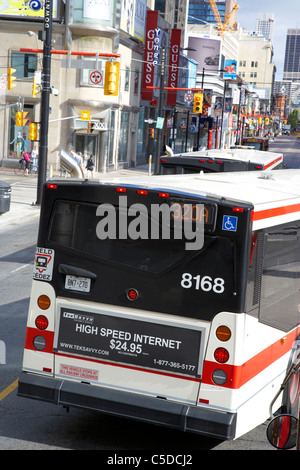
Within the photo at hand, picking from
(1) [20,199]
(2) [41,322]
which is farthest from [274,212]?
(1) [20,199]

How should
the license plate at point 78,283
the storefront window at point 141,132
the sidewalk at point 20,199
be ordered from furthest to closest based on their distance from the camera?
the storefront window at point 141,132 < the sidewalk at point 20,199 < the license plate at point 78,283

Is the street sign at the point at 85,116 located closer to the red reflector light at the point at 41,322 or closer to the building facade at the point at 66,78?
the building facade at the point at 66,78

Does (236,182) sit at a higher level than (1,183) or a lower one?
higher

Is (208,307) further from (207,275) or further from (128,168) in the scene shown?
(128,168)

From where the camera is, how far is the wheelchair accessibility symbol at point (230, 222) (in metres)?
6.30

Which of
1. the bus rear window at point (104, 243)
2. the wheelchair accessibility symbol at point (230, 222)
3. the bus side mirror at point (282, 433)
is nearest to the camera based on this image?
the bus side mirror at point (282, 433)

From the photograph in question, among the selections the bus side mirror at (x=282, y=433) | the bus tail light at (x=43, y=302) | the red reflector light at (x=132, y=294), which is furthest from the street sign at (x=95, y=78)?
the bus side mirror at (x=282, y=433)

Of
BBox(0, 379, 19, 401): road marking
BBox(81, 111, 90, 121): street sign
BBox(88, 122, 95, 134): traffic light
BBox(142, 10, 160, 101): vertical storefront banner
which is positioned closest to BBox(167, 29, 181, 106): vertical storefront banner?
BBox(142, 10, 160, 101): vertical storefront banner

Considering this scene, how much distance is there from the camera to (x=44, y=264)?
23.1ft

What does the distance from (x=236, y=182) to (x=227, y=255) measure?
176cm

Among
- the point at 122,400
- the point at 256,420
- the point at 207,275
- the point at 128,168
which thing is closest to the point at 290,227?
the point at 207,275

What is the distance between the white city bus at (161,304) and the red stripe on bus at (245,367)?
11 millimetres

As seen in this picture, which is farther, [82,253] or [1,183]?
[1,183]

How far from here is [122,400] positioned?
6695 mm
